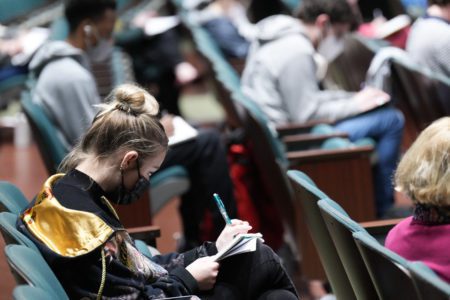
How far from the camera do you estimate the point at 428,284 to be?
1515 mm

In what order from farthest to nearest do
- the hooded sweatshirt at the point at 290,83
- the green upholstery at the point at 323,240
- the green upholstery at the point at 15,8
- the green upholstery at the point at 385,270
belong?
1. the green upholstery at the point at 15,8
2. the hooded sweatshirt at the point at 290,83
3. the green upholstery at the point at 323,240
4. the green upholstery at the point at 385,270

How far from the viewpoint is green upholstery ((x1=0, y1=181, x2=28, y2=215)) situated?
217 cm

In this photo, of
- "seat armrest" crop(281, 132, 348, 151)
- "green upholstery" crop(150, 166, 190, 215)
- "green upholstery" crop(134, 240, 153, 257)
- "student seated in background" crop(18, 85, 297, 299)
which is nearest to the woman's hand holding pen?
"student seated in background" crop(18, 85, 297, 299)

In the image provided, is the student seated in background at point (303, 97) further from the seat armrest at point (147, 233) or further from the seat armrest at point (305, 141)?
the seat armrest at point (147, 233)

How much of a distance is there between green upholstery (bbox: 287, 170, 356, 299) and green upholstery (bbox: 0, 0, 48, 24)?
4.67 metres

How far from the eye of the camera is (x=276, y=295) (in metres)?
2.08

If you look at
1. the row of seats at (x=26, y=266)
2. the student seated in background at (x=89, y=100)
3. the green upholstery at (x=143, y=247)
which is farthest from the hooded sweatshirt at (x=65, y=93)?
the row of seats at (x=26, y=266)

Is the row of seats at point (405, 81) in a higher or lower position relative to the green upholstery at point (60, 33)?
lower

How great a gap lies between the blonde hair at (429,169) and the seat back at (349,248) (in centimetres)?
13

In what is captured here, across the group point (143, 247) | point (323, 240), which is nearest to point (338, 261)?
point (323, 240)

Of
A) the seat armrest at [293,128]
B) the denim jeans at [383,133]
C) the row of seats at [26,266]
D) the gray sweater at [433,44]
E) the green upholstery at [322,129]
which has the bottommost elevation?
the denim jeans at [383,133]

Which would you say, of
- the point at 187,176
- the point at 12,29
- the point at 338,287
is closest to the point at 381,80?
the point at 187,176

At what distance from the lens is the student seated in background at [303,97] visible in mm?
3727

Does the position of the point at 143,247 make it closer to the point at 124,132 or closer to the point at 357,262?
the point at 124,132
